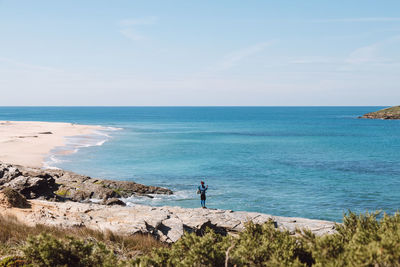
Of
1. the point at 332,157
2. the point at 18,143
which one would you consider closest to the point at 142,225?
the point at 332,157

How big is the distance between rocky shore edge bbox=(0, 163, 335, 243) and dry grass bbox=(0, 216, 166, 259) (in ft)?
3.82

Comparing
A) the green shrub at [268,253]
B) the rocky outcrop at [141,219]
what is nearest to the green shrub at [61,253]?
the green shrub at [268,253]

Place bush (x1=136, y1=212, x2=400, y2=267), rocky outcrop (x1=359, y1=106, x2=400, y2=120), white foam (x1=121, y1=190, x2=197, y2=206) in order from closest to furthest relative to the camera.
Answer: bush (x1=136, y1=212, x2=400, y2=267), white foam (x1=121, y1=190, x2=197, y2=206), rocky outcrop (x1=359, y1=106, x2=400, y2=120)

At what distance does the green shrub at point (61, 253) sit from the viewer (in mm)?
6289

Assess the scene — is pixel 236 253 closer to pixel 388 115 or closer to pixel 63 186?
pixel 63 186

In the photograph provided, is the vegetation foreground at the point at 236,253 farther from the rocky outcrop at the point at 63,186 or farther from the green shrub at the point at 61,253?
the rocky outcrop at the point at 63,186

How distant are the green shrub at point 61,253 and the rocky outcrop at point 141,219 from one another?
165 inches

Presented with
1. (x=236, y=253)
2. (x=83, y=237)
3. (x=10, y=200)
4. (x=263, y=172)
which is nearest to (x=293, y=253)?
(x=236, y=253)

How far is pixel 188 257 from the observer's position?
19.9 ft

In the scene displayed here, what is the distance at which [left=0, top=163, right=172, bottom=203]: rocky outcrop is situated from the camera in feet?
69.8

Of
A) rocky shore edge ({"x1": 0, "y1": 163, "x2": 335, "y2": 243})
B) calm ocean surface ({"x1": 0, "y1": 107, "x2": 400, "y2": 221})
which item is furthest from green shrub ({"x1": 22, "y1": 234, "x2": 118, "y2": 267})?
calm ocean surface ({"x1": 0, "y1": 107, "x2": 400, "y2": 221})

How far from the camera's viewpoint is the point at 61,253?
6.44 meters

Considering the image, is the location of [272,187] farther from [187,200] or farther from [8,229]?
[8,229]

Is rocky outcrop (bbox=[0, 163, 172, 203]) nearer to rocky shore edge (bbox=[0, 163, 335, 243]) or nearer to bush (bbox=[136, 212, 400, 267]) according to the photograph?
rocky shore edge (bbox=[0, 163, 335, 243])
